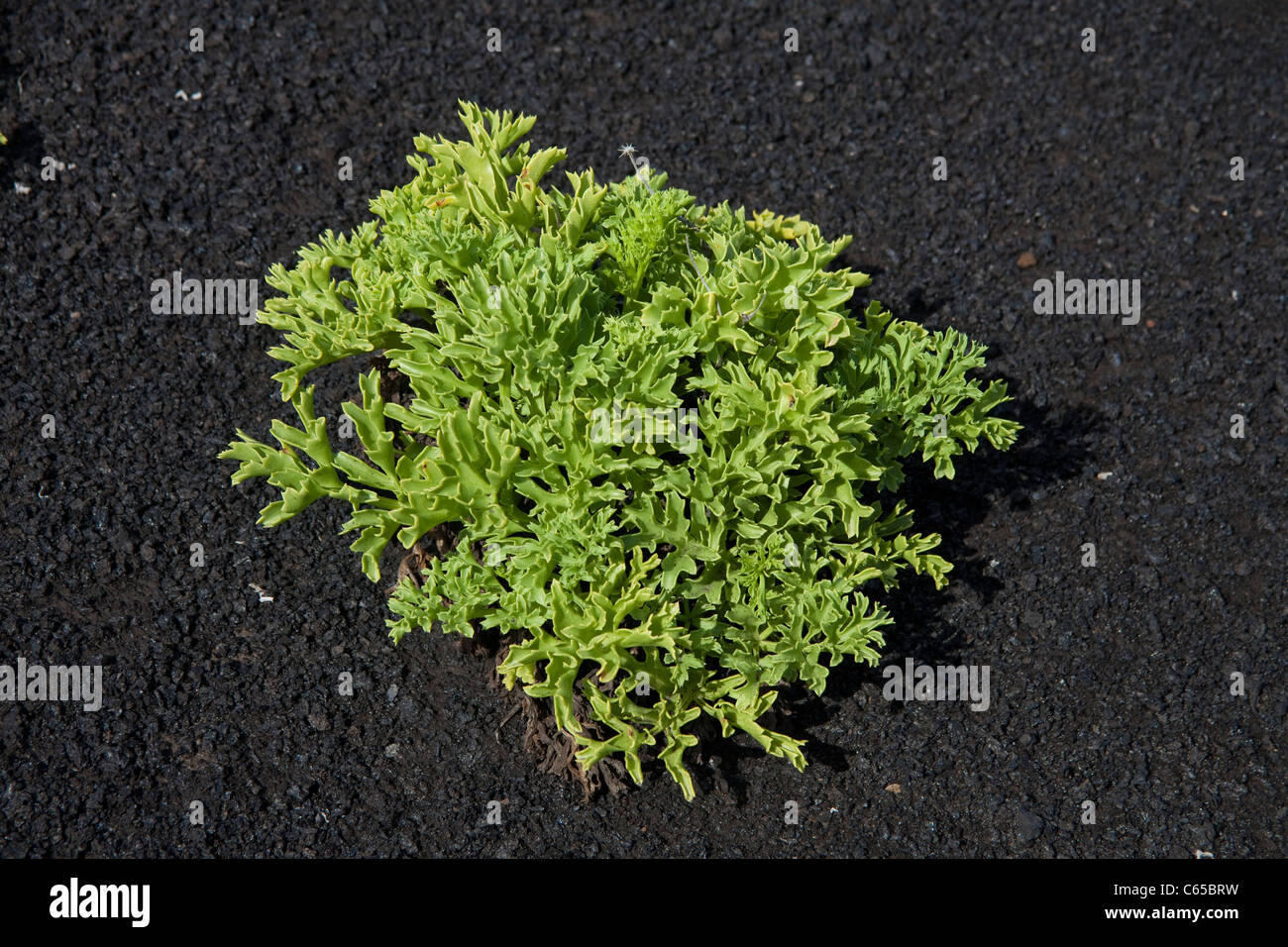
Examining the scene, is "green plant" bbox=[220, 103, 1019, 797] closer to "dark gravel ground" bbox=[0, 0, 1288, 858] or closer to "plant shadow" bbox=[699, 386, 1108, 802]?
"plant shadow" bbox=[699, 386, 1108, 802]

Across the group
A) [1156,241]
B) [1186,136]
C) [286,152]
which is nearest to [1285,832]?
[1156,241]

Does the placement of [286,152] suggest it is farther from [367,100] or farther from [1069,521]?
[1069,521]

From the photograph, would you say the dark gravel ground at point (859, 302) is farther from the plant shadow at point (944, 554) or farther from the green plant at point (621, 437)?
the green plant at point (621, 437)

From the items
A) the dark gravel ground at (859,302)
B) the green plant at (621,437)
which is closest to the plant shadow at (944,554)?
the dark gravel ground at (859,302)

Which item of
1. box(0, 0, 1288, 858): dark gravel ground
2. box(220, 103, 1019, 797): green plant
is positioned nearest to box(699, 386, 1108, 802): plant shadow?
box(0, 0, 1288, 858): dark gravel ground

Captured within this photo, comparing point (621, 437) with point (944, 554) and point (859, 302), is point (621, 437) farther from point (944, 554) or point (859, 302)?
point (859, 302)
